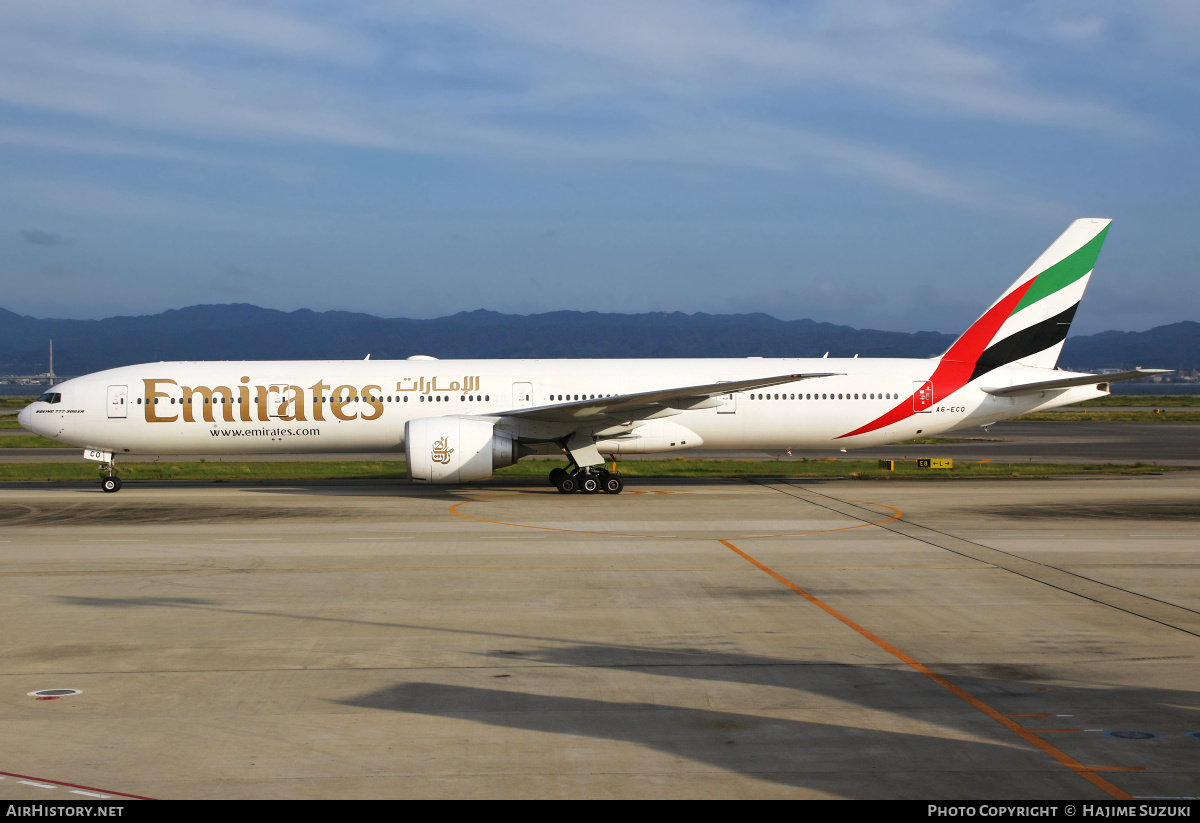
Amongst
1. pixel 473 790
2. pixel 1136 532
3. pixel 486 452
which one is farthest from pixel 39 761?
pixel 1136 532

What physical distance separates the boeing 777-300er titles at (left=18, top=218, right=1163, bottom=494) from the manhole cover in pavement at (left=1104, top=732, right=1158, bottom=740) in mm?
17852

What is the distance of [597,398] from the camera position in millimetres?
25859

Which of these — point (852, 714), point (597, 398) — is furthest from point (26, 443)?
point (852, 714)

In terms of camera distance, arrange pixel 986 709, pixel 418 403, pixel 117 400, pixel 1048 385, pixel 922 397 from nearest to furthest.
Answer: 1. pixel 986 709
2. pixel 1048 385
3. pixel 117 400
4. pixel 418 403
5. pixel 922 397

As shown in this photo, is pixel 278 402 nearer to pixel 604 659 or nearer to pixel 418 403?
pixel 418 403

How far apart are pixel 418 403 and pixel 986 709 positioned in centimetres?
2022

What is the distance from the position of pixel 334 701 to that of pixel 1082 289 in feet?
84.0

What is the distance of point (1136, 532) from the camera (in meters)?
18.5

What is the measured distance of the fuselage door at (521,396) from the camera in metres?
26.6

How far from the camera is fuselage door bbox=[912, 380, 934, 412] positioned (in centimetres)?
2656

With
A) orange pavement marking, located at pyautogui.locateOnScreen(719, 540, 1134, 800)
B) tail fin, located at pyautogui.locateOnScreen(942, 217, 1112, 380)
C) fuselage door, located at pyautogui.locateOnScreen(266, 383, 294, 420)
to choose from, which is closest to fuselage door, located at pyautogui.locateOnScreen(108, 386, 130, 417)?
fuselage door, located at pyautogui.locateOnScreen(266, 383, 294, 420)

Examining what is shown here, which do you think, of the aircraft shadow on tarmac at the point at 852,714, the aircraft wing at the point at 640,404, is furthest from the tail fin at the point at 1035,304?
the aircraft shadow on tarmac at the point at 852,714

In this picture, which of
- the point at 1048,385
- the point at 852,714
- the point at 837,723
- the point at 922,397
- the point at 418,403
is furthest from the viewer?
the point at 922,397

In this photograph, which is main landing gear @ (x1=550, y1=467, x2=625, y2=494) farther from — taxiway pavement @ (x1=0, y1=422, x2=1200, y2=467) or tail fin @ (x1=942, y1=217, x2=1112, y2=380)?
tail fin @ (x1=942, y1=217, x2=1112, y2=380)
